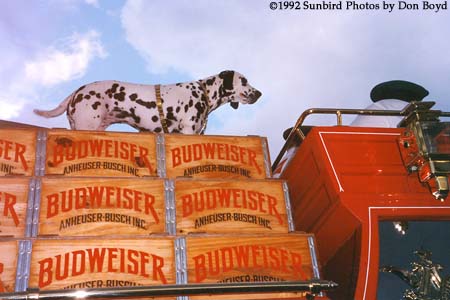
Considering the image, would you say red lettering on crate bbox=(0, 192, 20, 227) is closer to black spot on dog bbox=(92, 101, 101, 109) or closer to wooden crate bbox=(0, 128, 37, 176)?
wooden crate bbox=(0, 128, 37, 176)

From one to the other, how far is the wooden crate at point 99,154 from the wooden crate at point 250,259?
38.4 inches

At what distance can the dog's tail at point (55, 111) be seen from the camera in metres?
5.43

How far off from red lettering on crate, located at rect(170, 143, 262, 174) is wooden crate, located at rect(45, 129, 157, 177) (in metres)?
0.23

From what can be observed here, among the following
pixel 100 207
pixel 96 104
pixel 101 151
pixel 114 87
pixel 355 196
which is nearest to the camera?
pixel 100 207

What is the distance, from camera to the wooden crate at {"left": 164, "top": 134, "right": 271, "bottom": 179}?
4211mm

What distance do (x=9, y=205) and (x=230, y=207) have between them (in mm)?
1724

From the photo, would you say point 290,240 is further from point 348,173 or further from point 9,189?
point 9,189

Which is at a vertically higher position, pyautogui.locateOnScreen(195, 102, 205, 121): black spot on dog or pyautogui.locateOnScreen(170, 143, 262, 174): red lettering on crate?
pyautogui.locateOnScreen(195, 102, 205, 121): black spot on dog

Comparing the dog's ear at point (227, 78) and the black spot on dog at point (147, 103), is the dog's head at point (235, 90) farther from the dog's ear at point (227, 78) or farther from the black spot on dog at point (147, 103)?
the black spot on dog at point (147, 103)

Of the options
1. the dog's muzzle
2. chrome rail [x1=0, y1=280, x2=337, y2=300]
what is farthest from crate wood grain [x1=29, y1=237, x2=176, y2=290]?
the dog's muzzle

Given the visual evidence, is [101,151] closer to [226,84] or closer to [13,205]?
[13,205]

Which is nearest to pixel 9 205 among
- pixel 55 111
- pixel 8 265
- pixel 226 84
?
pixel 8 265

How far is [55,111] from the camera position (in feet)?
17.8

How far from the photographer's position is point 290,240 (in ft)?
12.0
